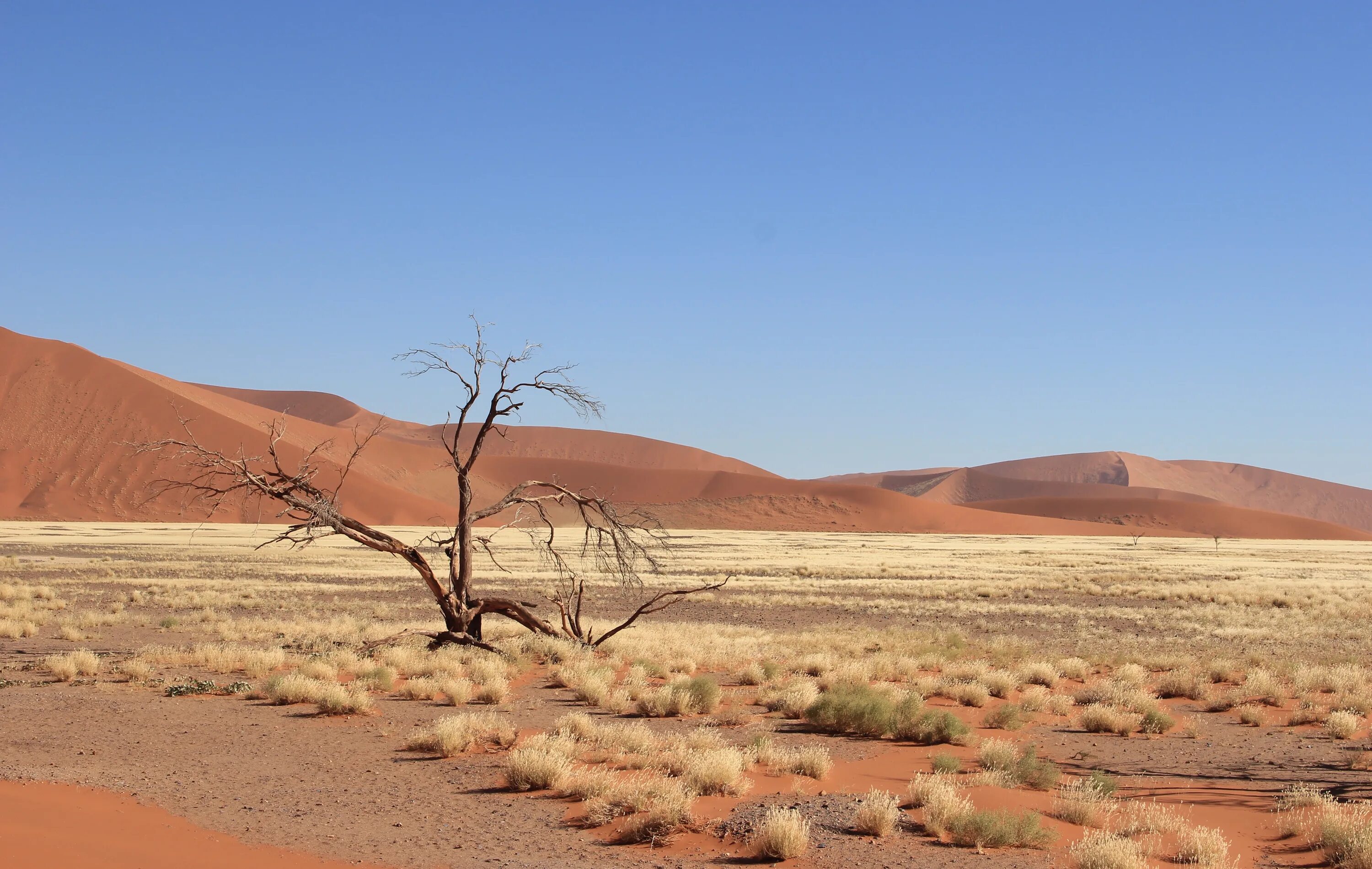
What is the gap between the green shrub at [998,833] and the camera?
7258 millimetres

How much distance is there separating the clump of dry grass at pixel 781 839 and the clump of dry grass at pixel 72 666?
34.3ft

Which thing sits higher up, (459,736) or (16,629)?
(459,736)

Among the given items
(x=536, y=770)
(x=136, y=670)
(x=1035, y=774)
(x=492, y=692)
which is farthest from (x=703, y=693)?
(x=136, y=670)

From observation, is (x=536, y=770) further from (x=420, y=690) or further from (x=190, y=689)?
(x=190, y=689)

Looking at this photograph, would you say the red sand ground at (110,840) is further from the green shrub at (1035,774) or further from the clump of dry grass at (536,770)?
the green shrub at (1035,774)

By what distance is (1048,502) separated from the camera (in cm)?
16550

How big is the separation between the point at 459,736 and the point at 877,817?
4226 millimetres

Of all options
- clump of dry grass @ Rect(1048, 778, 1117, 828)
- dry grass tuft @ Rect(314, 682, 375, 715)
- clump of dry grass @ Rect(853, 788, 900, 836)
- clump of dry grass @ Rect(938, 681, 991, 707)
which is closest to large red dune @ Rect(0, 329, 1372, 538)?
dry grass tuft @ Rect(314, 682, 375, 715)

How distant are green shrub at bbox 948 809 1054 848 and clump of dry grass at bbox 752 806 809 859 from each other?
3.89ft

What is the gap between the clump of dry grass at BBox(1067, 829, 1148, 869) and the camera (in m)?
6.28

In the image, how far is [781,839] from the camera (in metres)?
6.74

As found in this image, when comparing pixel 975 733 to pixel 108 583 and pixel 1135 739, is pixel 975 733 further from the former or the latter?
pixel 108 583

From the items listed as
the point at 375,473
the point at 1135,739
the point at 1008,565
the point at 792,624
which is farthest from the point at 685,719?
the point at 375,473

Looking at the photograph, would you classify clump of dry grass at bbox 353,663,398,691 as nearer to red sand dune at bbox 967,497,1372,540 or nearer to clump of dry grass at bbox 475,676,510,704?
clump of dry grass at bbox 475,676,510,704
